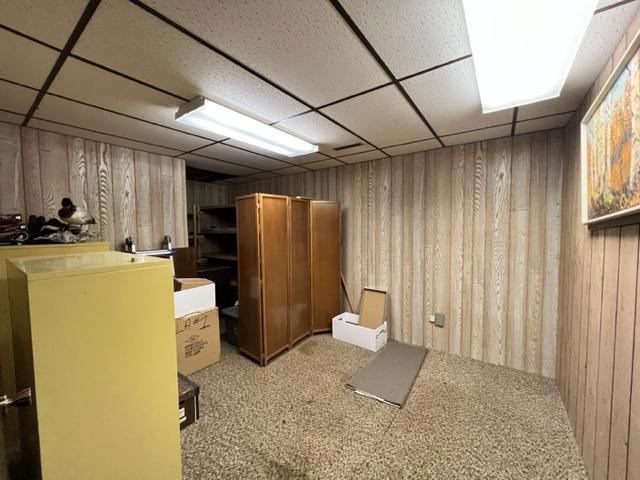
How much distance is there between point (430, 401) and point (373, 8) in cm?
Result: 253

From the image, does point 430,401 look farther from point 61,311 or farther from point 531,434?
point 61,311

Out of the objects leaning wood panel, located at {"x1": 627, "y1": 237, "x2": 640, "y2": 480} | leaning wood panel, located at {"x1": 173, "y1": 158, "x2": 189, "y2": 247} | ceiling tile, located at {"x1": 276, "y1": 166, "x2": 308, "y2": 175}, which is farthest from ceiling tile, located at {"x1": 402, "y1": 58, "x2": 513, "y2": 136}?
leaning wood panel, located at {"x1": 173, "y1": 158, "x2": 189, "y2": 247}

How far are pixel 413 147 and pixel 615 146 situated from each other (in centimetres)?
170

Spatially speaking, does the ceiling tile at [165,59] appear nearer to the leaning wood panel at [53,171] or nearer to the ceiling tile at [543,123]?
the leaning wood panel at [53,171]

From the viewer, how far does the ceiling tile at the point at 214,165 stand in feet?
10.0

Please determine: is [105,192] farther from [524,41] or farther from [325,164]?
[524,41]

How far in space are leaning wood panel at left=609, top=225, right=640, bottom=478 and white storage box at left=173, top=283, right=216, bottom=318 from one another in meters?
2.98

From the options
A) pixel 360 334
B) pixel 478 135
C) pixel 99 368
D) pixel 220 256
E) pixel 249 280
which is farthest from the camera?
pixel 220 256

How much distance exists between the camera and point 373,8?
99 cm

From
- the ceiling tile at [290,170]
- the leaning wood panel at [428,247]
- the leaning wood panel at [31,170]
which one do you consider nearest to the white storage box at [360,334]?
the leaning wood panel at [428,247]

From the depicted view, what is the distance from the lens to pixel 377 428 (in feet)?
6.03

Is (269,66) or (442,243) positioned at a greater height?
(269,66)

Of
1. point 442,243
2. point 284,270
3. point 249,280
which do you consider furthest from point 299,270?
point 442,243

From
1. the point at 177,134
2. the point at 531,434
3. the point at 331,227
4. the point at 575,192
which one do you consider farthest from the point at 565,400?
the point at 177,134
